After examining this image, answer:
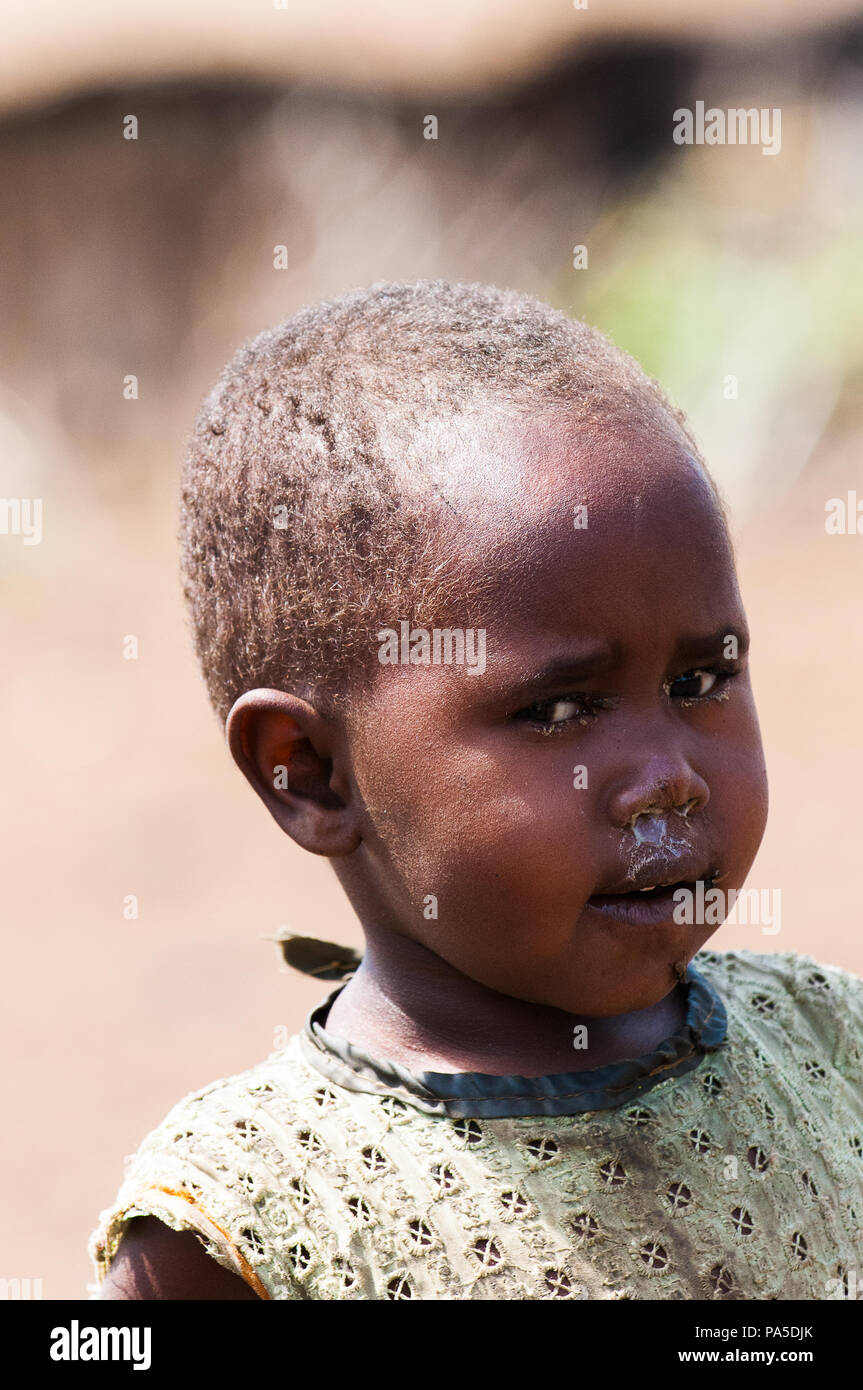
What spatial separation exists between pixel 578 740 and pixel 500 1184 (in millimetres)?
550

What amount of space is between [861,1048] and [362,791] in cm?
91

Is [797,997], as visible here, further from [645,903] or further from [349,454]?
[349,454]

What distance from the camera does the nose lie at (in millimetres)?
1664

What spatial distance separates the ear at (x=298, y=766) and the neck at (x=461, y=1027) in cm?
18

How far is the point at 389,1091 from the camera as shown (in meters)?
1.84

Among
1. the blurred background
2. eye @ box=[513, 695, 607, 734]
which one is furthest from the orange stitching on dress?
the blurred background

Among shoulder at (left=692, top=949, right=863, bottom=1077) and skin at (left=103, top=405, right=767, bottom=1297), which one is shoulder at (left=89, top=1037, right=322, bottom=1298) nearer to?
skin at (left=103, top=405, right=767, bottom=1297)

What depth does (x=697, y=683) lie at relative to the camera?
1.79m

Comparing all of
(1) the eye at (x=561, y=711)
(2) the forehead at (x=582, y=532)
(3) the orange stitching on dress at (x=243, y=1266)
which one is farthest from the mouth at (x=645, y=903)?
(3) the orange stitching on dress at (x=243, y=1266)

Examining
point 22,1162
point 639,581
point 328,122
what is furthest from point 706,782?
point 328,122

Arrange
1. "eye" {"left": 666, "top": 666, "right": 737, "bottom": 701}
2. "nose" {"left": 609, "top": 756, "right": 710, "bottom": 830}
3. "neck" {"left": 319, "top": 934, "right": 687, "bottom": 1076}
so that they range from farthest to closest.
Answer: "neck" {"left": 319, "top": 934, "right": 687, "bottom": 1076}, "eye" {"left": 666, "top": 666, "right": 737, "bottom": 701}, "nose" {"left": 609, "top": 756, "right": 710, "bottom": 830}

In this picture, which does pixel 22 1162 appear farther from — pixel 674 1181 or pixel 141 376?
pixel 141 376

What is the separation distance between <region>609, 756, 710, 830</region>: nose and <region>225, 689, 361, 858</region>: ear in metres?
0.35

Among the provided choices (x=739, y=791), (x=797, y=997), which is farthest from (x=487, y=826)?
(x=797, y=997)
